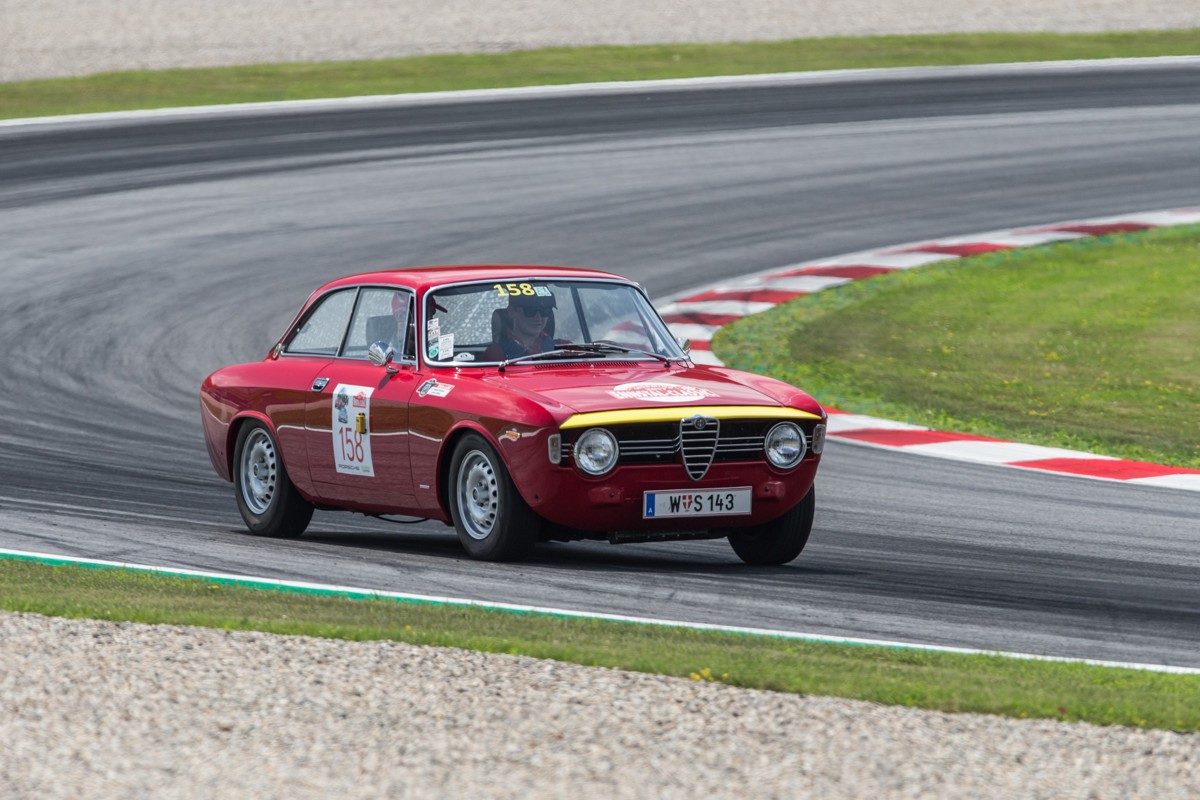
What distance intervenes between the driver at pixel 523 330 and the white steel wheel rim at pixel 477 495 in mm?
636

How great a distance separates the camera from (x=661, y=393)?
853 cm

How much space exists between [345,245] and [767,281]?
453cm

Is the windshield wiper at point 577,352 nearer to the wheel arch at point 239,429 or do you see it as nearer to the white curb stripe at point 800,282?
the wheel arch at point 239,429

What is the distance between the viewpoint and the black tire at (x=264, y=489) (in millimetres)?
9938

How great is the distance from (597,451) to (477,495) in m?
0.75

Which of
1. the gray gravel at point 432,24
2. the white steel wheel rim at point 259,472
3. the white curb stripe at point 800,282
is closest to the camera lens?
the white steel wheel rim at point 259,472

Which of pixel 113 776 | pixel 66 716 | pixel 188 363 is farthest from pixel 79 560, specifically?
pixel 188 363

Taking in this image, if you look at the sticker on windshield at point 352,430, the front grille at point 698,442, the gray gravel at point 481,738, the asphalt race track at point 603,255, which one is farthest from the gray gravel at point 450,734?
the sticker on windshield at point 352,430

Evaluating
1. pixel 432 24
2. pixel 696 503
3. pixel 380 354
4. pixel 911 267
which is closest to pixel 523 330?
pixel 380 354

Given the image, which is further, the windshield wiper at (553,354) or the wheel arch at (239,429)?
the wheel arch at (239,429)

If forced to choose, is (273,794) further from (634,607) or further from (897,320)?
(897,320)

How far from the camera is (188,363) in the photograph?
15070 millimetres

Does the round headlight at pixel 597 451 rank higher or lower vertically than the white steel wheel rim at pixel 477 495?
higher

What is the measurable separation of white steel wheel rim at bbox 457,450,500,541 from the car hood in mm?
378
